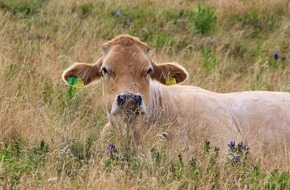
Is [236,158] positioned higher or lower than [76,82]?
lower

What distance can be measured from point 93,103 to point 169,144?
71.0 inches

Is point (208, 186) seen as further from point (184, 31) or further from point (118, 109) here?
point (184, 31)

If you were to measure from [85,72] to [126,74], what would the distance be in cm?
66

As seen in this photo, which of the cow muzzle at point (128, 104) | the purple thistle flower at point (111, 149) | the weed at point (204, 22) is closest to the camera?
the purple thistle flower at point (111, 149)

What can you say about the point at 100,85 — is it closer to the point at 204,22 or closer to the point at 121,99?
the point at 121,99

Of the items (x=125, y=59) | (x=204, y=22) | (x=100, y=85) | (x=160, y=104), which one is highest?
(x=204, y=22)

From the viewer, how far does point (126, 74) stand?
23.1 ft

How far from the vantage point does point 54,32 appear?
1159cm

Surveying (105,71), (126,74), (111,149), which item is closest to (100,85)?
(105,71)

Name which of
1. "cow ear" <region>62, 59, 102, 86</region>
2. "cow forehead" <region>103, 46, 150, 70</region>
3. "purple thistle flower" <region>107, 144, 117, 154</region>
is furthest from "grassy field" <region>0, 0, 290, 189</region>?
"cow forehead" <region>103, 46, 150, 70</region>

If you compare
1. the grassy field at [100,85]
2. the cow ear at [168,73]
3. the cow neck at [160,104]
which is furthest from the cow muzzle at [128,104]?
the cow ear at [168,73]

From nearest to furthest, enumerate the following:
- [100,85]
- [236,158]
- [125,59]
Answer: [236,158] < [125,59] < [100,85]

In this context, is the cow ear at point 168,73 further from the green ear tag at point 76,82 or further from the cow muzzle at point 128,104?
the cow muzzle at point 128,104

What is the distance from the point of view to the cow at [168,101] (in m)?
6.98
